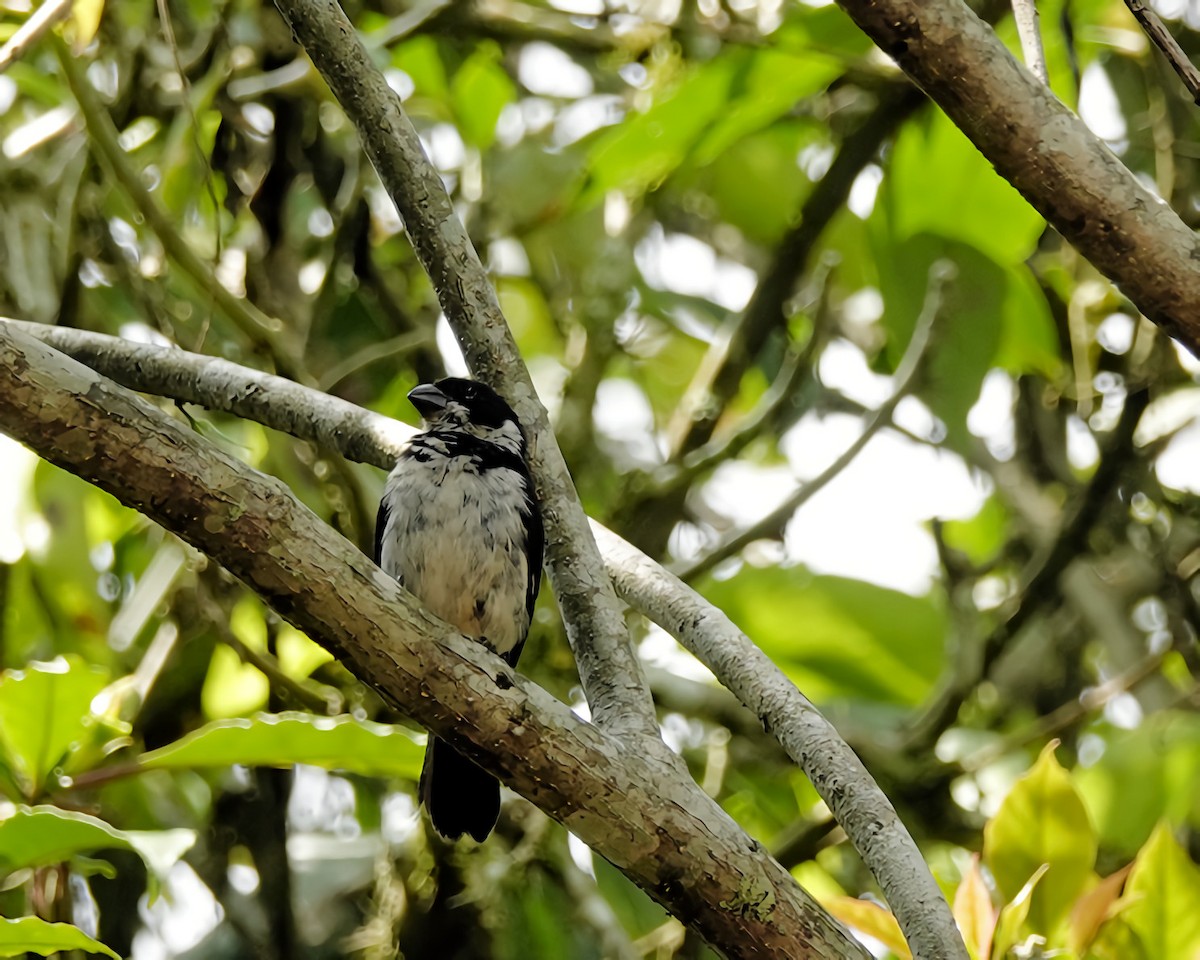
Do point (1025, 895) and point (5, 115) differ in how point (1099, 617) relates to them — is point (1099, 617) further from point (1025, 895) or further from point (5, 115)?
point (5, 115)

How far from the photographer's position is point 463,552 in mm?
2887

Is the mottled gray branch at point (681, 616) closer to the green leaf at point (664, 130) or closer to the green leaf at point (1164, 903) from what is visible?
the green leaf at point (1164, 903)

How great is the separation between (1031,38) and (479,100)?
218 cm

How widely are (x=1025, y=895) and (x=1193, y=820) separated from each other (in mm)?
1552

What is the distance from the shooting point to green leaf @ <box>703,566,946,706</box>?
367 cm

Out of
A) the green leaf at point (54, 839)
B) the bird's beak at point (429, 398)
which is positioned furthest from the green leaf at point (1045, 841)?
the bird's beak at point (429, 398)

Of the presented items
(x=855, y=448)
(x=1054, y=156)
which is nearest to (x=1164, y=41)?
(x=1054, y=156)

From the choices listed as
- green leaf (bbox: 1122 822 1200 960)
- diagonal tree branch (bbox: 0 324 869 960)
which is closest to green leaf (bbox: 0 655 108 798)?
diagonal tree branch (bbox: 0 324 869 960)

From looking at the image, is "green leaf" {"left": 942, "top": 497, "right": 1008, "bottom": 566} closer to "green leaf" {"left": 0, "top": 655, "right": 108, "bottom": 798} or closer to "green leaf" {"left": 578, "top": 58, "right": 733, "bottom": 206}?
"green leaf" {"left": 578, "top": 58, "right": 733, "bottom": 206}

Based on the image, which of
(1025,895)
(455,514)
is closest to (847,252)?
(455,514)

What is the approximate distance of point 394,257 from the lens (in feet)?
14.2

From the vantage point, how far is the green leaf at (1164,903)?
7.25ft

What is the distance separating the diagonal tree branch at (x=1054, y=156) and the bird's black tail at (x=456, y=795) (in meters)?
1.56

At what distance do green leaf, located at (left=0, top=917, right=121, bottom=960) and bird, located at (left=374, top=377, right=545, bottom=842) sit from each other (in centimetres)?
97
